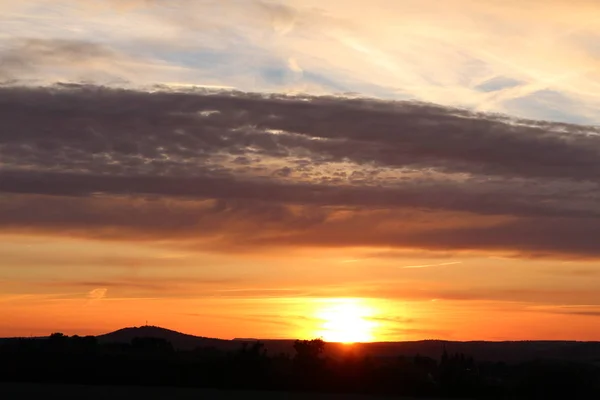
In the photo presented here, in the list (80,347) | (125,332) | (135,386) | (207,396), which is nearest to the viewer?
(207,396)

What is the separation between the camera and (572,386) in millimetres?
62094

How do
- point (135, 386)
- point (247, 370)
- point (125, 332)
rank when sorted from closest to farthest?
point (135, 386)
point (247, 370)
point (125, 332)

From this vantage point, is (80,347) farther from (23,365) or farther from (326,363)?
(326,363)

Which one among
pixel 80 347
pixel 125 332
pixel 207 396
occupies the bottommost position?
pixel 207 396

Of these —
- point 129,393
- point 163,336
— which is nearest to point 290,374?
point 129,393

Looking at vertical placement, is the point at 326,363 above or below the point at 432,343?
below

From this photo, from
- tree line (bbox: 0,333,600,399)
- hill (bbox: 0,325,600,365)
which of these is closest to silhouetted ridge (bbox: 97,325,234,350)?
hill (bbox: 0,325,600,365)

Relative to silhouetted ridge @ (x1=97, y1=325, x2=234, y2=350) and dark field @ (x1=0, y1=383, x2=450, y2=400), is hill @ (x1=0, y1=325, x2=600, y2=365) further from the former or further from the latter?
dark field @ (x1=0, y1=383, x2=450, y2=400)

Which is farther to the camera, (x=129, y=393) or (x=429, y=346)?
(x=429, y=346)

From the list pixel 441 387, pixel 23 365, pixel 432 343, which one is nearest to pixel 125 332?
pixel 432 343

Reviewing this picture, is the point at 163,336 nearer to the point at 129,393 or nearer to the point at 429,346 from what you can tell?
the point at 429,346

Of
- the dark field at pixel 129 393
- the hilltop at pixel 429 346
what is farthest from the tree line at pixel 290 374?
the hilltop at pixel 429 346

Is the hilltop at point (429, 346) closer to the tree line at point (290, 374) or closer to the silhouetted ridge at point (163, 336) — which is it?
the silhouetted ridge at point (163, 336)

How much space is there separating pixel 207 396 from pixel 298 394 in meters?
5.99
